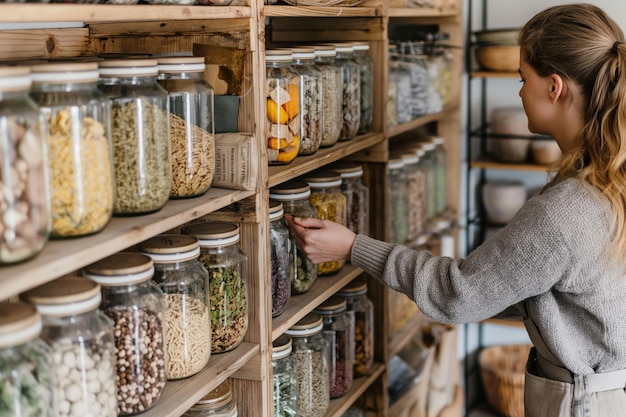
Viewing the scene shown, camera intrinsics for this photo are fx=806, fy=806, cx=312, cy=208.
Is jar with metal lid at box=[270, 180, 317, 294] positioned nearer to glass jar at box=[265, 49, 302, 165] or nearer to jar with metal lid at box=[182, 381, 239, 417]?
glass jar at box=[265, 49, 302, 165]

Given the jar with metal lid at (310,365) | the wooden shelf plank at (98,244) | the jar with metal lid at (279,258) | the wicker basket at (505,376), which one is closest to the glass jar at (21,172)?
the wooden shelf plank at (98,244)

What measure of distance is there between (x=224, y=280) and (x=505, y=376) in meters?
2.08

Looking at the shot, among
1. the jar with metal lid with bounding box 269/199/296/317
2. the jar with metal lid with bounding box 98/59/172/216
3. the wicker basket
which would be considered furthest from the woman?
the wicker basket

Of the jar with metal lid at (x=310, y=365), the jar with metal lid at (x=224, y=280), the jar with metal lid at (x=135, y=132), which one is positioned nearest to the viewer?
the jar with metal lid at (x=135, y=132)

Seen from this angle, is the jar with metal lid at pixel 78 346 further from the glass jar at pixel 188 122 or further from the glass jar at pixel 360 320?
the glass jar at pixel 360 320

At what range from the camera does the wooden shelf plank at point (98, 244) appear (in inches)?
38.3

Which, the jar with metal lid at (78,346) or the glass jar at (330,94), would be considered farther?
the glass jar at (330,94)

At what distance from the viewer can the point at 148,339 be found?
1.32m

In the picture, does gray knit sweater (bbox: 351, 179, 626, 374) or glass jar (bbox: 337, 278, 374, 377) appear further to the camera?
glass jar (bbox: 337, 278, 374, 377)

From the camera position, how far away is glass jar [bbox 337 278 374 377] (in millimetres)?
2309

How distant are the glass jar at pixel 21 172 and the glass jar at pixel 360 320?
1.35 m

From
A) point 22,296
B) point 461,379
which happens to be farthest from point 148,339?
point 461,379

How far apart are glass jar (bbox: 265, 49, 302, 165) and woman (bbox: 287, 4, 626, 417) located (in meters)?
0.31

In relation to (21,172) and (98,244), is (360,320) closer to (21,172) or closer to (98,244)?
(98,244)
